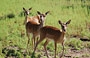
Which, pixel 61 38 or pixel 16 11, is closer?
pixel 61 38

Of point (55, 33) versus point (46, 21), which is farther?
point (46, 21)

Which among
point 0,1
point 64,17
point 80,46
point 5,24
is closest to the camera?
point 80,46

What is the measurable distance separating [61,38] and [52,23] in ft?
17.8

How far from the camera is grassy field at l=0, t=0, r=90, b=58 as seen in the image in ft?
38.9

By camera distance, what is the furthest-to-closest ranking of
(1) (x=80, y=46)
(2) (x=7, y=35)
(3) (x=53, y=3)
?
(3) (x=53, y=3) < (2) (x=7, y=35) < (1) (x=80, y=46)

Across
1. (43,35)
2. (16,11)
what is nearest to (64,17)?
(16,11)

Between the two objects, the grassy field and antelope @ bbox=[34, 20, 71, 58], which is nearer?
antelope @ bbox=[34, 20, 71, 58]

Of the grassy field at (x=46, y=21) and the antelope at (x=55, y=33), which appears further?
the grassy field at (x=46, y=21)

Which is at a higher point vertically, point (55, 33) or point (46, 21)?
point (46, 21)

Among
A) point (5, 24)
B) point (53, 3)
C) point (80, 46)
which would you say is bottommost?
point (80, 46)

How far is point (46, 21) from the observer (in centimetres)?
1534

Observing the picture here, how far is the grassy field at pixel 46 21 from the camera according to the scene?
38.9 feet

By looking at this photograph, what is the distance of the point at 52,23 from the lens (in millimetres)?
14984

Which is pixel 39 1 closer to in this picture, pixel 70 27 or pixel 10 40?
pixel 70 27
